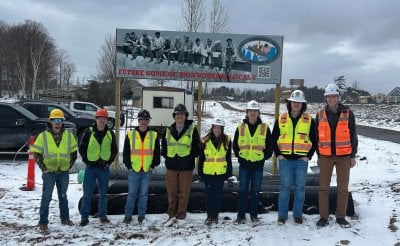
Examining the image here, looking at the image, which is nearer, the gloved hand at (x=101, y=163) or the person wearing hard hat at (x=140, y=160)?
the gloved hand at (x=101, y=163)

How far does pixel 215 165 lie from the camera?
20.7 feet

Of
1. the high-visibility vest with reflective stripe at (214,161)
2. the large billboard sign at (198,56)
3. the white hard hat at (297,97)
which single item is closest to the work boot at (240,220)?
the high-visibility vest with reflective stripe at (214,161)

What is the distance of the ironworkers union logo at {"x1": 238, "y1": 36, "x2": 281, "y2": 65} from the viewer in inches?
367

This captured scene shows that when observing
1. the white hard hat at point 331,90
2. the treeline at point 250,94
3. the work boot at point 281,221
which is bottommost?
the work boot at point 281,221

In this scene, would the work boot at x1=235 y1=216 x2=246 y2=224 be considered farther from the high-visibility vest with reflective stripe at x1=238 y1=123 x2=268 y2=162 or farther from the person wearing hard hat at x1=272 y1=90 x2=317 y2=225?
the high-visibility vest with reflective stripe at x1=238 y1=123 x2=268 y2=162

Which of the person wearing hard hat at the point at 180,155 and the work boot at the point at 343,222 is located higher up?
the person wearing hard hat at the point at 180,155

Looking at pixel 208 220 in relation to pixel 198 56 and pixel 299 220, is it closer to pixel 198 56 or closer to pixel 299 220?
pixel 299 220

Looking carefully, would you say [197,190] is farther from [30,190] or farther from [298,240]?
[30,190]

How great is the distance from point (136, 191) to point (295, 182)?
2.41m

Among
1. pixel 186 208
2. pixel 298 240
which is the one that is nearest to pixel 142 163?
pixel 186 208

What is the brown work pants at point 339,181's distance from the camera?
6.02 m

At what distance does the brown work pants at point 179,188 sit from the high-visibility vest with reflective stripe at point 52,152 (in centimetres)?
155

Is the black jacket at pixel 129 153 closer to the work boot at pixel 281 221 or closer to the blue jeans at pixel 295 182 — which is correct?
the blue jeans at pixel 295 182

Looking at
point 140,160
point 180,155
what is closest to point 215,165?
point 180,155
